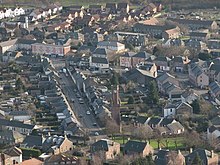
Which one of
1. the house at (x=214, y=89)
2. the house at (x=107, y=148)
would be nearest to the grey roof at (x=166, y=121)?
the house at (x=107, y=148)

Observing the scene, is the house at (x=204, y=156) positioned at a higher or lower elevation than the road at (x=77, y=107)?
higher

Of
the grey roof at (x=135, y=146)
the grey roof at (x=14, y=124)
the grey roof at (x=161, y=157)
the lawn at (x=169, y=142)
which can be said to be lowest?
the lawn at (x=169, y=142)

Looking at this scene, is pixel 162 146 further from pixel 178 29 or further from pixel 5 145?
pixel 178 29

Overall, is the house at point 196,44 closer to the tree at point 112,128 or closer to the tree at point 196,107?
the tree at point 196,107

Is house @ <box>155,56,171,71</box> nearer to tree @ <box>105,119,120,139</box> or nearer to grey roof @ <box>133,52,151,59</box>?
grey roof @ <box>133,52,151,59</box>

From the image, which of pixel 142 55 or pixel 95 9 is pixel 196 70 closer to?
pixel 142 55

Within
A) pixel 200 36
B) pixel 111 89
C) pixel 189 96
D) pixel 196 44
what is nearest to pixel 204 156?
pixel 189 96
